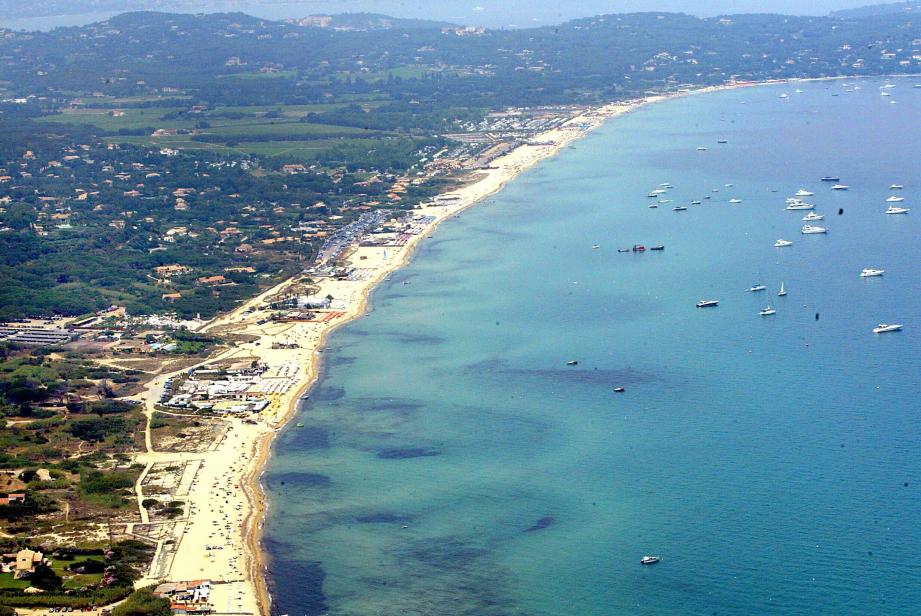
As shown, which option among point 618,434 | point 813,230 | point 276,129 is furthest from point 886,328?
point 276,129

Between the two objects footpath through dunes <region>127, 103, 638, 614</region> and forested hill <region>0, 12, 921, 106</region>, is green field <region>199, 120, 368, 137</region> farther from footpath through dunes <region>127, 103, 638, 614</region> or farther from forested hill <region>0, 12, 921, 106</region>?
footpath through dunes <region>127, 103, 638, 614</region>

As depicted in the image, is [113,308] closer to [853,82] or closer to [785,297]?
[785,297]

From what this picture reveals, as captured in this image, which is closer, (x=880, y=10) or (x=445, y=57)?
(x=445, y=57)

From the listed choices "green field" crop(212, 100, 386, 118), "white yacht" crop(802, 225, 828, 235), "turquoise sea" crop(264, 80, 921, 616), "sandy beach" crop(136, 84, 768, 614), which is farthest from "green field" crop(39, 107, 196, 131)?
"white yacht" crop(802, 225, 828, 235)

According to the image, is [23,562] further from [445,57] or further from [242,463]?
[445,57]

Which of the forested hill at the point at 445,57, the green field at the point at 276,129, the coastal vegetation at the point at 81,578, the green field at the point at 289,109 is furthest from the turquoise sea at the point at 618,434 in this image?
the forested hill at the point at 445,57

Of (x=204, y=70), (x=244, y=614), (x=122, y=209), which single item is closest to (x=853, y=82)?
(x=204, y=70)
